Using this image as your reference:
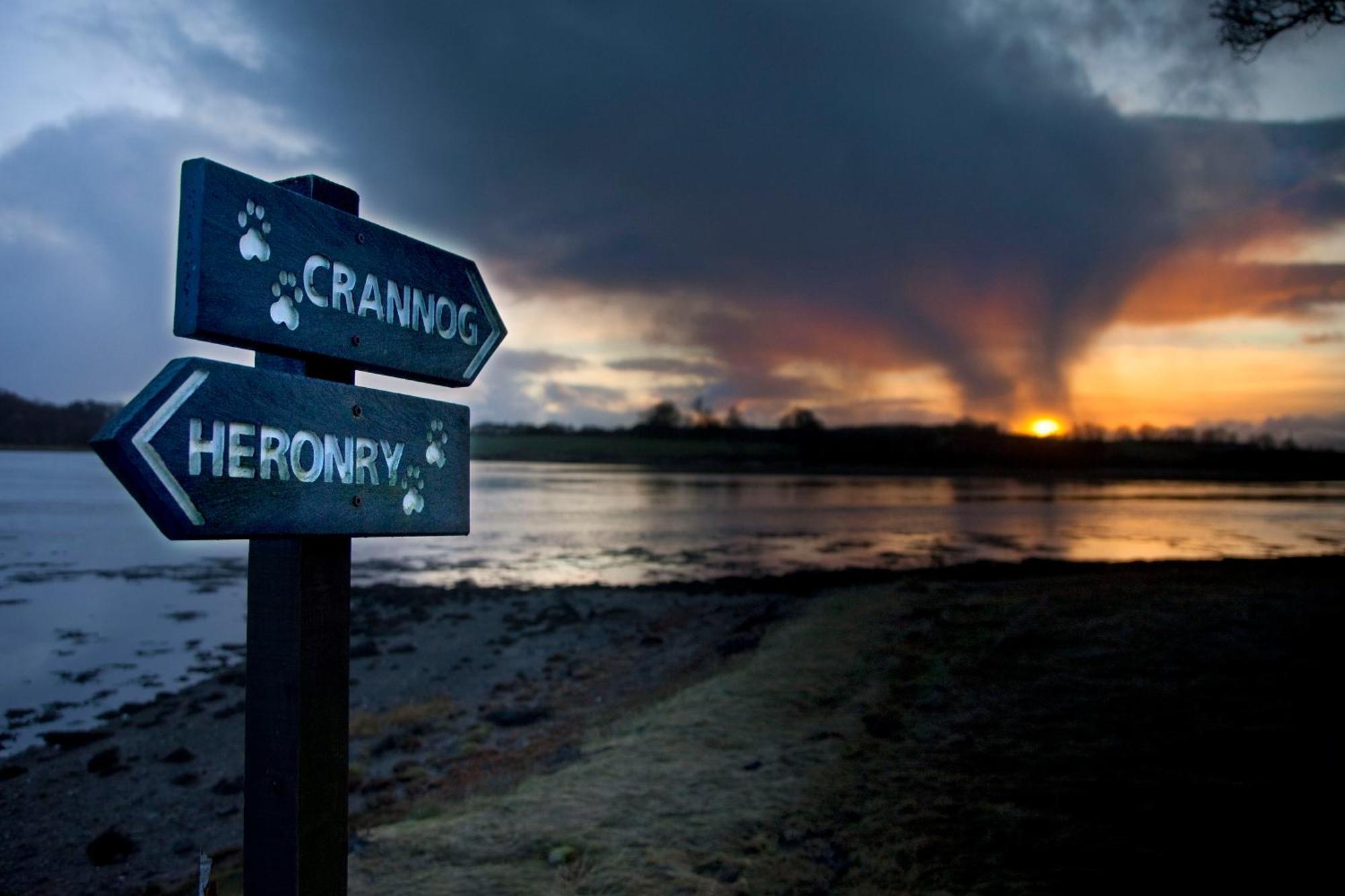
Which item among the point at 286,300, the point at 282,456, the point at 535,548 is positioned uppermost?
the point at 286,300

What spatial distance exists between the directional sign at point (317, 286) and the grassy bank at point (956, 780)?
254cm

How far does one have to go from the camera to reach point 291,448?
2.18 metres

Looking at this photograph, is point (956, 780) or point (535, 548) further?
point (535, 548)

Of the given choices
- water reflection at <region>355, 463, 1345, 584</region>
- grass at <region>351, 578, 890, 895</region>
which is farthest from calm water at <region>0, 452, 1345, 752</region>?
grass at <region>351, 578, 890, 895</region>

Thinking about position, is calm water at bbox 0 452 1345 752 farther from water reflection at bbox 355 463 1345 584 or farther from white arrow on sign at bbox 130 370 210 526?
white arrow on sign at bbox 130 370 210 526

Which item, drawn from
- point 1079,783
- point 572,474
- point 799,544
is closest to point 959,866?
point 1079,783

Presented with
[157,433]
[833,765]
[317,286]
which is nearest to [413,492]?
[317,286]

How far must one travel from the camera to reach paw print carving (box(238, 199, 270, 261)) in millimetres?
2125

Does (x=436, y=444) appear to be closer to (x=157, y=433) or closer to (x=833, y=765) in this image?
(x=157, y=433)

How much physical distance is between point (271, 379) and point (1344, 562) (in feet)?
68.4

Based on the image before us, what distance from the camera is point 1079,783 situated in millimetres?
4508

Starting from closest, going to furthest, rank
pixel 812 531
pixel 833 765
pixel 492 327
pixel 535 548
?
pixel 492 327 → pixel 833 765 → pixel 535 548 → pixel 812 531

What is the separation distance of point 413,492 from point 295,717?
2.30 feet

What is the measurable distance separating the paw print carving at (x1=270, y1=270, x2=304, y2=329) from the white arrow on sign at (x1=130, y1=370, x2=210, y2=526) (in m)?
0.32
